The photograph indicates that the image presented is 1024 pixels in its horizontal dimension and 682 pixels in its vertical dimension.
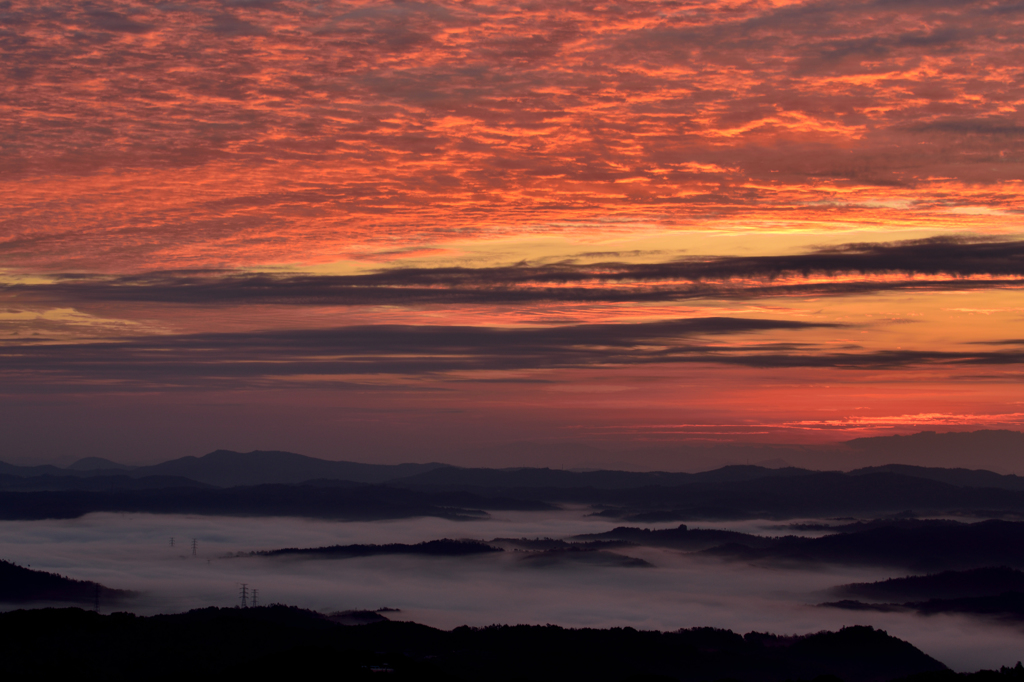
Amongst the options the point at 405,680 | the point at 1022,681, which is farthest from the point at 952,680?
the point at 405,680

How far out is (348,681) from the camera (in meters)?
188

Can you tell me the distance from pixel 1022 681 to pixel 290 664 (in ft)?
475

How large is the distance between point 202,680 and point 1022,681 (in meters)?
160

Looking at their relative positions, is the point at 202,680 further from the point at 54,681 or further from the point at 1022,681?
the point at 1022,681

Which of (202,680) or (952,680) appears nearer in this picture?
(202,680)

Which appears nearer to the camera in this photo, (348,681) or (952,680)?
(348,681)

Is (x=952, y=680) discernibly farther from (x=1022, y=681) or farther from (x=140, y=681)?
(x=140, y=681)

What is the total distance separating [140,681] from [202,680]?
2265 cm

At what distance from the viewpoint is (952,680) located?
200 m

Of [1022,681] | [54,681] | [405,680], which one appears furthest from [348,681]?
[1022,681]

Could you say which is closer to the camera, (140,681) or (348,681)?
(348,681)

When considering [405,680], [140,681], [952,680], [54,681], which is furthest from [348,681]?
[952,680]

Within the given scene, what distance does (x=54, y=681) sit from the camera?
7687 inches

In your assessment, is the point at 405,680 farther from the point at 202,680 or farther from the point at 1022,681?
the point at 1022,681
